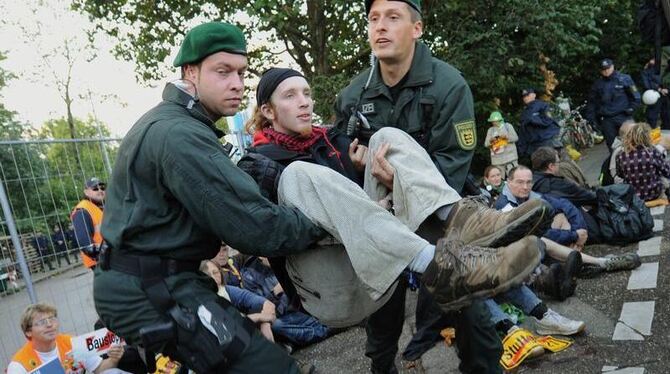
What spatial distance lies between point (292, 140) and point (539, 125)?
788cm

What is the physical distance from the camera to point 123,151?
6.34 ft

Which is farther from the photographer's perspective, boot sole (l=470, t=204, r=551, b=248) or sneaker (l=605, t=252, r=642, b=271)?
sneaker (l=605, t=252, r=642, b=271)

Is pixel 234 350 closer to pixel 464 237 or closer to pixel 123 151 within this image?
pixel 123 151

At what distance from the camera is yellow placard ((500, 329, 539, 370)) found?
341 centimetres

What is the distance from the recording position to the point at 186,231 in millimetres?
1918

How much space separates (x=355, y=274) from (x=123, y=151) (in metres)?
1.05

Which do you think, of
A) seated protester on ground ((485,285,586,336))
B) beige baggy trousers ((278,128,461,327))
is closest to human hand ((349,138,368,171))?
beige baggy trousers ((278,128,461,327))

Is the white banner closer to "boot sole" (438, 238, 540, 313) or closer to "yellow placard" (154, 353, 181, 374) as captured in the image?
"yellow placard" (154, 353, 181, 374)

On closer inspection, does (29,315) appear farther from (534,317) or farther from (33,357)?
(534,317)

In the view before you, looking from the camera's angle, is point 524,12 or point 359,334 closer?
point 359,334

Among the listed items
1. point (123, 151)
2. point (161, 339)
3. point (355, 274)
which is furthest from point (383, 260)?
point (123, 151)

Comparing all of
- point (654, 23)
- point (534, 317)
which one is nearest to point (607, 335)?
point (534, 317)

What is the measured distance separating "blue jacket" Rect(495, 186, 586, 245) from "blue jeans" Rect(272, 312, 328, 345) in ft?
6.90

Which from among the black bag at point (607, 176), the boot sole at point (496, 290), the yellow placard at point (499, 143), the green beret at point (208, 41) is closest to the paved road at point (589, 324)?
the black bag at point (607, 176)
